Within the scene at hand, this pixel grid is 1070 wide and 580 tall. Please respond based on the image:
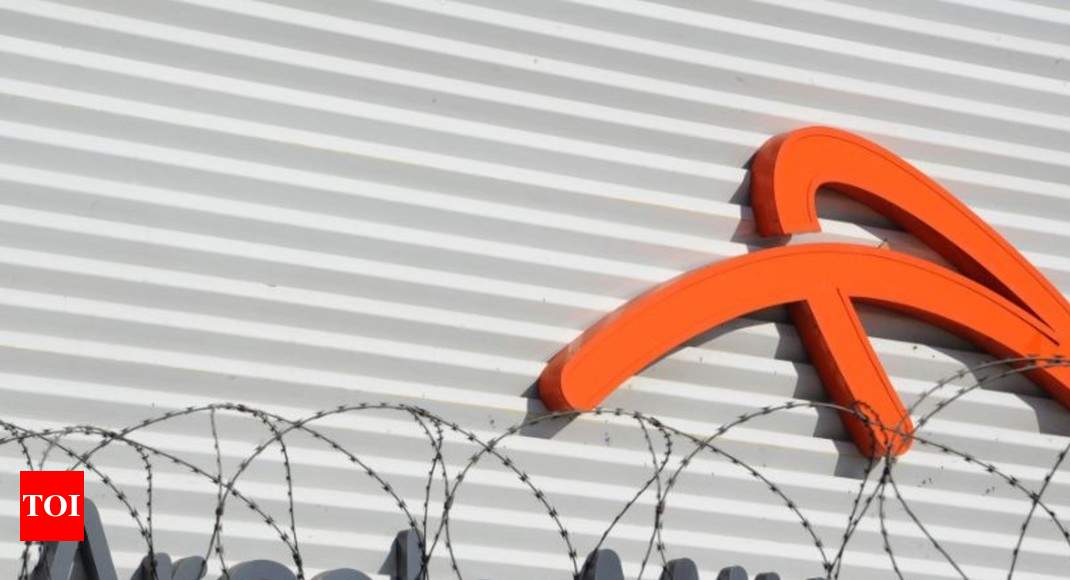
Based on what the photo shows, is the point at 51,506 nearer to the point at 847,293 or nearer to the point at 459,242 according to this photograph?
the point at 459,242

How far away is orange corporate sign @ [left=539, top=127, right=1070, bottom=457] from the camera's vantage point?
7641mm

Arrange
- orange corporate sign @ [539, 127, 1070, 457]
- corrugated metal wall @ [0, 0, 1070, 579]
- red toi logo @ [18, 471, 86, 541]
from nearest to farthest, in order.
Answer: red toi logo @ [18, 471, 86, 541], corrugated metal wall @ [0, 0, 1070, 579], orange corporate sign @ [539, 127, 1070, 457]

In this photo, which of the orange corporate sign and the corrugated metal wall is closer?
the corrugated metal wall

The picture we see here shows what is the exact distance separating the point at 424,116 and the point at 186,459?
1.97 meters

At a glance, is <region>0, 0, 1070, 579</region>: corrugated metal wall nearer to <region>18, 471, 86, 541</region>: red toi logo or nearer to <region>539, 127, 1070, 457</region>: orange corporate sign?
<region>539, 127, 1070, 457</region>: orange corporate sign

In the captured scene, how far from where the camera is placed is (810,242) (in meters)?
8.38

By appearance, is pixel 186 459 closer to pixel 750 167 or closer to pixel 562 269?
pixel 562 269

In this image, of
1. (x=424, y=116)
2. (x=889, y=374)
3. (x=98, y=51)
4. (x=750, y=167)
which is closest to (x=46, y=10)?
(x=98, y=51)

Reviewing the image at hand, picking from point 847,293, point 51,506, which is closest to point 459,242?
point 847,293

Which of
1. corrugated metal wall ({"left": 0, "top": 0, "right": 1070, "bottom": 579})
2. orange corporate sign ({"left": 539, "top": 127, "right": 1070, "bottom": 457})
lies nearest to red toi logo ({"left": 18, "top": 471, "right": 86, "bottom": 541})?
corrugated metal wall ({"left": 0, "top": 0, "right": 1070, "bottom": 579})

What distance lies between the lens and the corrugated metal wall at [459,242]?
727cm

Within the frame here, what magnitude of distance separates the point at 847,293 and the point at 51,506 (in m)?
3.85

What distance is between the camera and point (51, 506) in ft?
21.5

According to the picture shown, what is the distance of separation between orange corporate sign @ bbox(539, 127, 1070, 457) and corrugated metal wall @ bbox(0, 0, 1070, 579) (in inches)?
8.2
